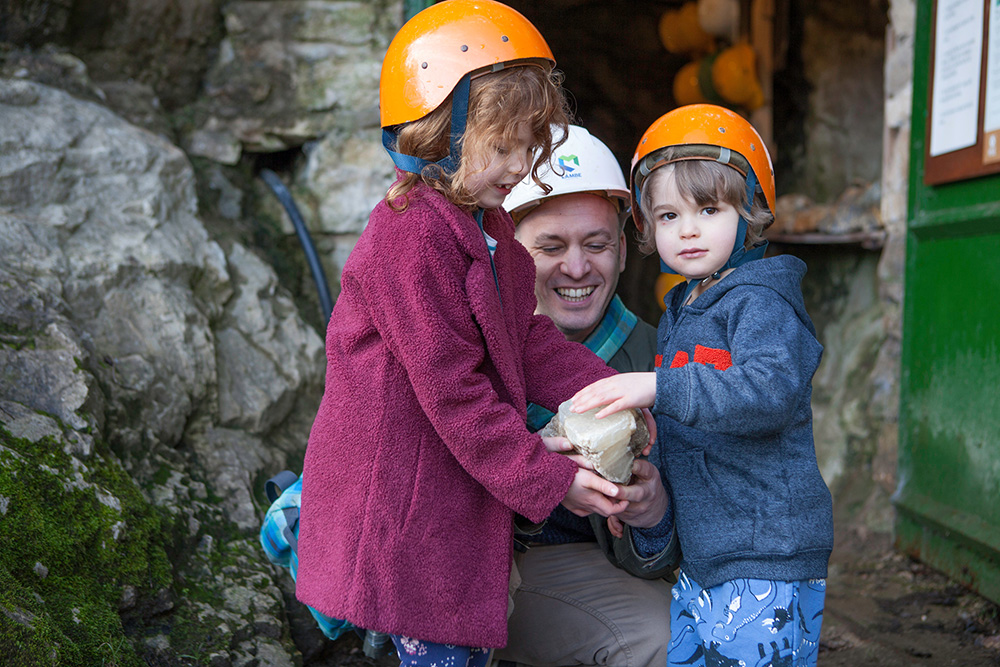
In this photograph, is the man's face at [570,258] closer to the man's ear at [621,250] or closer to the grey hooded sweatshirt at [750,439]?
the man's ear at [621,250]

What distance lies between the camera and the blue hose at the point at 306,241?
307 centimetres

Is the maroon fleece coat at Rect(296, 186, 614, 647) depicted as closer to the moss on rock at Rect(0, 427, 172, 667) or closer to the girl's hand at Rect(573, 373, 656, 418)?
A: the girl's hand at Rect(573, 373, 656, 418)

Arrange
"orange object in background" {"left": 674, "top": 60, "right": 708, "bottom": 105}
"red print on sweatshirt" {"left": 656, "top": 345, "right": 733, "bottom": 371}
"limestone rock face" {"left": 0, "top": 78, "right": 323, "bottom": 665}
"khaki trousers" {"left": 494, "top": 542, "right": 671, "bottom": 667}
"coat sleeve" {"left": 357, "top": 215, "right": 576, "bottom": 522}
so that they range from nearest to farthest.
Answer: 1. "coat sleeve" {"left": 357, "top": 215, "right": 576, "bottom": 522}
2. "red print on sweatshirt" {"left": 656, "top": 345, "right": 733, "bottom": 371}
3. "limestone rock face" {"left": 0, "top": 78, "right": 323, "bottom": 665}
4. "khaki trousers" {"left": 494, "top": 542, "right": 671, "bottom": 667}
5. "orange object in background" {"left": 674, "top": 60, "right": 708, "bottom": 105}

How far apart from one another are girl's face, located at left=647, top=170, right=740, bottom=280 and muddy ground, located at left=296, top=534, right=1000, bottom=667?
51.5 inches

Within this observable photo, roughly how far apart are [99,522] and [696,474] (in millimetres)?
1228

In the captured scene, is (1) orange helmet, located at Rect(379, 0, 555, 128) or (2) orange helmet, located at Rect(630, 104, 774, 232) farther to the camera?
(2) orange helmet, located at Rect(630, 104, 774, 232)

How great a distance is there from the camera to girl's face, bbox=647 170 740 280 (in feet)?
5.17

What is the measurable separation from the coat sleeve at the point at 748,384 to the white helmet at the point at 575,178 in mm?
693

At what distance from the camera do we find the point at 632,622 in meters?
1.82

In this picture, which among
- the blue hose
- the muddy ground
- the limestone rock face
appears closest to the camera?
the limestone rock face

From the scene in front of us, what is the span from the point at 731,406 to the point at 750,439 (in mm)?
197

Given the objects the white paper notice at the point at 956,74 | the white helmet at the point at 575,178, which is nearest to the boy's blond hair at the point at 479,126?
the white helmet at the point at 575,178

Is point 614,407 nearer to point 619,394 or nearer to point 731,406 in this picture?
point 619,394

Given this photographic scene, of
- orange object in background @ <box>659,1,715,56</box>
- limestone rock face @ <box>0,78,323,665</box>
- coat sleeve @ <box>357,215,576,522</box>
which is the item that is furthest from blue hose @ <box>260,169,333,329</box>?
orange object in background @ <box>659,1,715,56</box>
